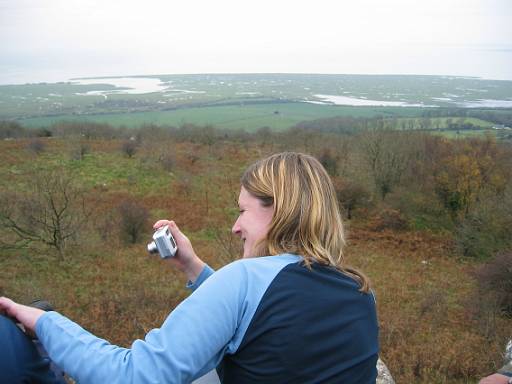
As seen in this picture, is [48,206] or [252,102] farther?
[252,102]

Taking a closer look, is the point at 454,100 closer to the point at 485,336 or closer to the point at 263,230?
the point at 485,336

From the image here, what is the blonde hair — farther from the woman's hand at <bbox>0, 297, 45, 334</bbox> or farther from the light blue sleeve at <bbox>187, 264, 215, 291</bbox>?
the woman's hand at <bbox>0, 297, 45, 334</bbox>

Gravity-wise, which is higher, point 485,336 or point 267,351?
point 267,351

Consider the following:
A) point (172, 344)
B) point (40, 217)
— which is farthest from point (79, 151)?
point (172, 344)

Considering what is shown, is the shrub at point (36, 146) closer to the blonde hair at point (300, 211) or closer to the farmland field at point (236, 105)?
the farmland field at point (236, 105)

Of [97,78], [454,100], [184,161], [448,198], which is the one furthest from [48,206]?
[97,78]

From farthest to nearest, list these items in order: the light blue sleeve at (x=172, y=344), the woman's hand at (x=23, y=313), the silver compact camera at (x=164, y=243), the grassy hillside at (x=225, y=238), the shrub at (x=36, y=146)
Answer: the shrub at (x=36, y=146), the grassy hillside at (x=225, y=238), the silver compact camera at (x=164, y=243), the woman's hand at (x=23, y=313), the light blue sleeve at (x=172, y=344)

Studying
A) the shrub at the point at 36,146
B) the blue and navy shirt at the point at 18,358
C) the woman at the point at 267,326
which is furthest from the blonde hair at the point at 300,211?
the shrub at the point at 36,146
